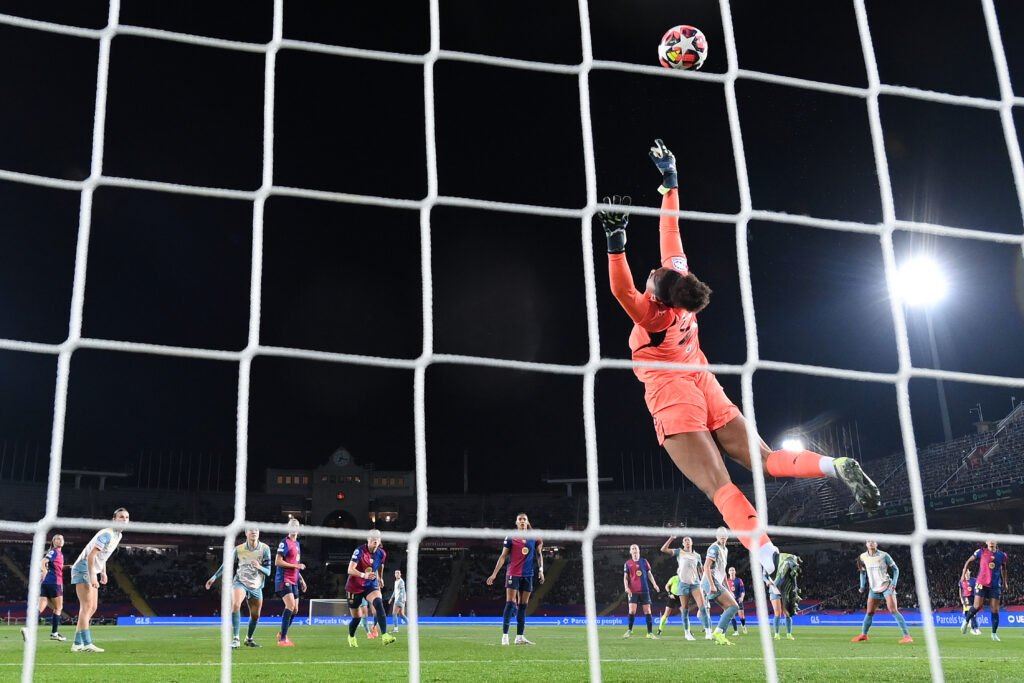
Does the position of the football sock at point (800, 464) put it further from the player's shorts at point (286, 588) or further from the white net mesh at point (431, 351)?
the player's shorts at point (286, 588)

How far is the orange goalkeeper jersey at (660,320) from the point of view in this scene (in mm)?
4105

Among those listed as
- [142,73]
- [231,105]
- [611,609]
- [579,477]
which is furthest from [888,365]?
[142,73]

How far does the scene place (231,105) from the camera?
23.4 m

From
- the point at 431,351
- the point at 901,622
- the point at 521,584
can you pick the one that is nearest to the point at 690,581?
the point at 901,622

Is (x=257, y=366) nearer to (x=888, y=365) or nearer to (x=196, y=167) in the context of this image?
(x=196, y=167)

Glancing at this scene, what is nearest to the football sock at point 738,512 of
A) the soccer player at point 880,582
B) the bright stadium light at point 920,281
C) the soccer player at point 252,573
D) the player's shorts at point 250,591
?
the soccer player at point 252,573

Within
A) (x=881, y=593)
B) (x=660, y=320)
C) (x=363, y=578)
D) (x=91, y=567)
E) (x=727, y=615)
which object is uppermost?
(x=660, y=320)

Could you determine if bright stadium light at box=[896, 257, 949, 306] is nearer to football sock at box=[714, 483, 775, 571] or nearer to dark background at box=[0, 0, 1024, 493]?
dark background at box=[0, 0, 1024, 493]

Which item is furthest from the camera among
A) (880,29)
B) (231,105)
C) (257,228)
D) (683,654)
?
Answer: (231,105)

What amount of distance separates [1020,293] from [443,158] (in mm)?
17345

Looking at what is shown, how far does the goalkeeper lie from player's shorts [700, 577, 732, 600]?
15.7ft

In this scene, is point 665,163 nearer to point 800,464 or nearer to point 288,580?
point 800,464

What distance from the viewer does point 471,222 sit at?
29516 millimetres

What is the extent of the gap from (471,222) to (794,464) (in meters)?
25.8
